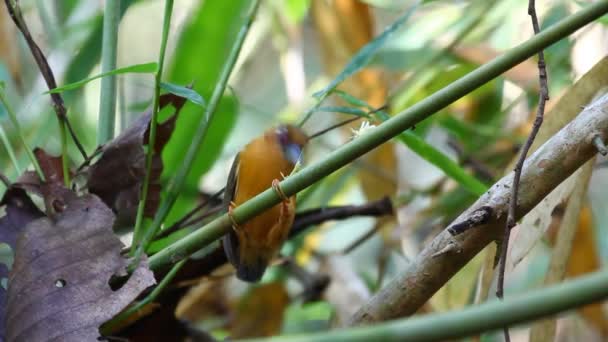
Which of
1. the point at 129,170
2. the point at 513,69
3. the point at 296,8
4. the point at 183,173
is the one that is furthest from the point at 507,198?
the point at 296,8

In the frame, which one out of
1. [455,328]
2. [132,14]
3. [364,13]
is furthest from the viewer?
[132,14]

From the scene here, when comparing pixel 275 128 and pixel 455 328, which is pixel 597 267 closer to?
pixel 275 128

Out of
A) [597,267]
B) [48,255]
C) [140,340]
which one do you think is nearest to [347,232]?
[597,267]

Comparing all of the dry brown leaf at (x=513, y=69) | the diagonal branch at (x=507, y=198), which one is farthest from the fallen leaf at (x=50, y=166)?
the dry brown leaf at (x=513, y=69)

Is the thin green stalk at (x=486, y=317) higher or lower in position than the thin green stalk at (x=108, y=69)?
lower

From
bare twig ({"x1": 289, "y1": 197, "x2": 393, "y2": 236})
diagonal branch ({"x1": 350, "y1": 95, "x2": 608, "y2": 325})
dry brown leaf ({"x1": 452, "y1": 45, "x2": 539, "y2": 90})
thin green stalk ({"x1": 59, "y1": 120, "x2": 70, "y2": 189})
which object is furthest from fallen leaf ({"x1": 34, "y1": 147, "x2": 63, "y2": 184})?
dry brown leaf ({"x1": 452, "y1": 45, "x2": 539, "y2": 90})

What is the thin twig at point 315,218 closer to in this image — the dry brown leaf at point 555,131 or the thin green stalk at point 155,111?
the thin green stalk at point 155,111
